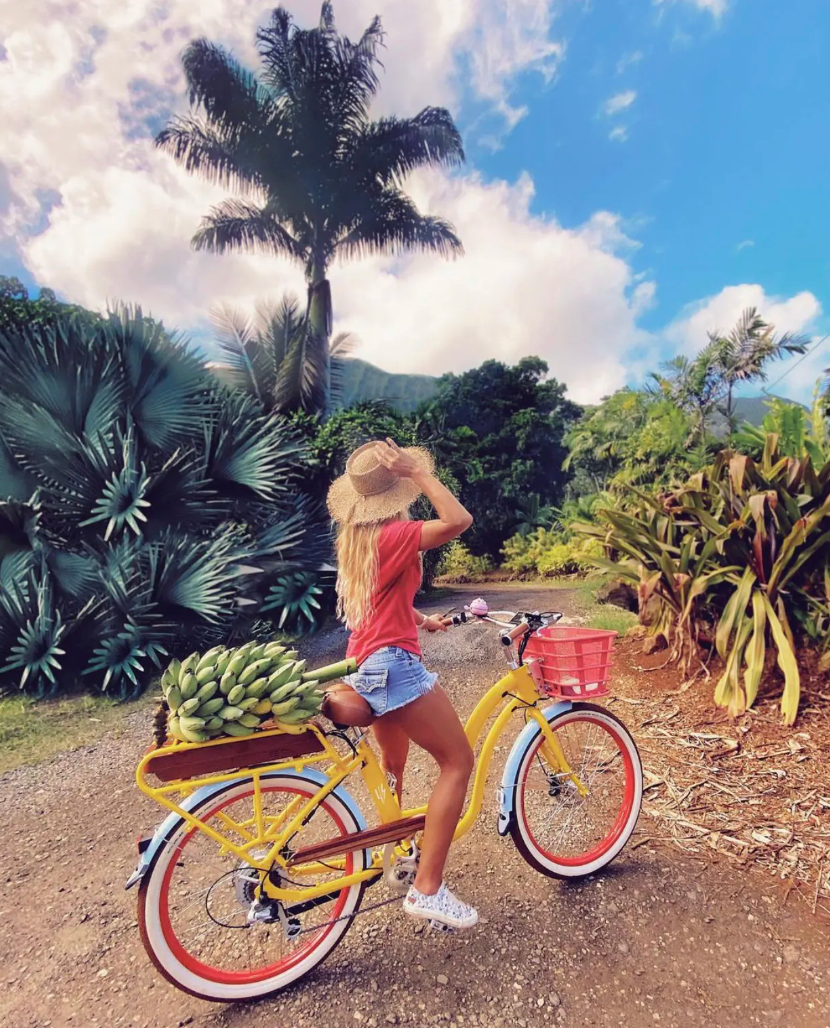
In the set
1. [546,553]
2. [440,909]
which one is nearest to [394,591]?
[440,909]

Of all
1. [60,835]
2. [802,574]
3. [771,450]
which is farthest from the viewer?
[771,450]

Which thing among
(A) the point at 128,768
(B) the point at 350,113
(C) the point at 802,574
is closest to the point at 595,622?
(C) the point at 802,574

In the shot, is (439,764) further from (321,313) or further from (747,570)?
(321,313)

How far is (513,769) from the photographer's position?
7.94 ft

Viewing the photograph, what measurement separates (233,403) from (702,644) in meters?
6.04

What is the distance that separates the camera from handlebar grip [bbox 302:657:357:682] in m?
2.04

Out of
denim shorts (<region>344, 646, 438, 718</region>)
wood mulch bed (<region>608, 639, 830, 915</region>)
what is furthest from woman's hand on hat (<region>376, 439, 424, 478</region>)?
wood mulch bed (<region>608, 639, 830, 915</region>)

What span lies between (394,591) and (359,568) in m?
0.15

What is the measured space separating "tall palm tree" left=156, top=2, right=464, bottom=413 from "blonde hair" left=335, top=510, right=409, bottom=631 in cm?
1391

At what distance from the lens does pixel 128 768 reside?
4.25m

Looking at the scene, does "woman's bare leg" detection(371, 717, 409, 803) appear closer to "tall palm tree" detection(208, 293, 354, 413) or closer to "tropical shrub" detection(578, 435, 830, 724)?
"tropical shrub" detection(578, 435, 830, 724)

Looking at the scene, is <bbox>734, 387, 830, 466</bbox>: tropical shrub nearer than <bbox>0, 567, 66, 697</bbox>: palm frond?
Yes

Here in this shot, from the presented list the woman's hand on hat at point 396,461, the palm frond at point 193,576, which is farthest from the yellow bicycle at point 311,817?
the palm frond at point 193,576

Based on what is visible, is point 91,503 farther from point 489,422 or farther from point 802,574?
point 489,422
